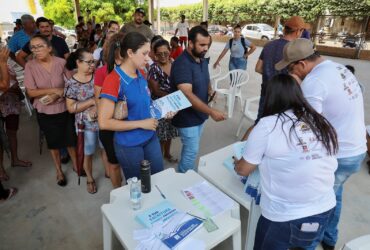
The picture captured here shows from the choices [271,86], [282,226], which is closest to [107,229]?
[282,226]

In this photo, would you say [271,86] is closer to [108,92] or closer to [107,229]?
[108,92]

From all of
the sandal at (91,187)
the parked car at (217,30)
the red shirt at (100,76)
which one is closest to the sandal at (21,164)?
the sandal at (91,187)

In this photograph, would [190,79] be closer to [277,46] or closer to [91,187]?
[277,46]

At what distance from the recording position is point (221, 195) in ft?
4.80

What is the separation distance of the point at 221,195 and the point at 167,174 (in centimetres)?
39

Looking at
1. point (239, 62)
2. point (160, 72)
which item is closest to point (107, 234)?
point (160, 72)

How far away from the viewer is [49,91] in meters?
2.21

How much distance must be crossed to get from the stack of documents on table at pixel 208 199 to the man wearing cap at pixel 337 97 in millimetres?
736

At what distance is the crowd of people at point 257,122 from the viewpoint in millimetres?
1152

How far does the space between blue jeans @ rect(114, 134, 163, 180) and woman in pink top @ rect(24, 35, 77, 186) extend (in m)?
0.97

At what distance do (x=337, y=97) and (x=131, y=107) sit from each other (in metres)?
1.20

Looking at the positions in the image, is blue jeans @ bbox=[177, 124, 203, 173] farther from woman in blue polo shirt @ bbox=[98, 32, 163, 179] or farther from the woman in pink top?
the woman in pink top

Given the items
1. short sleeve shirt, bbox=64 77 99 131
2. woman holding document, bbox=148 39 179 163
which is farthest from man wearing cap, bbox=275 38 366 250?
short sleeve shirt, bbox=64 77 99 131

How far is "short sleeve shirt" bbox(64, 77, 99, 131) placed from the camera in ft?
7.11
